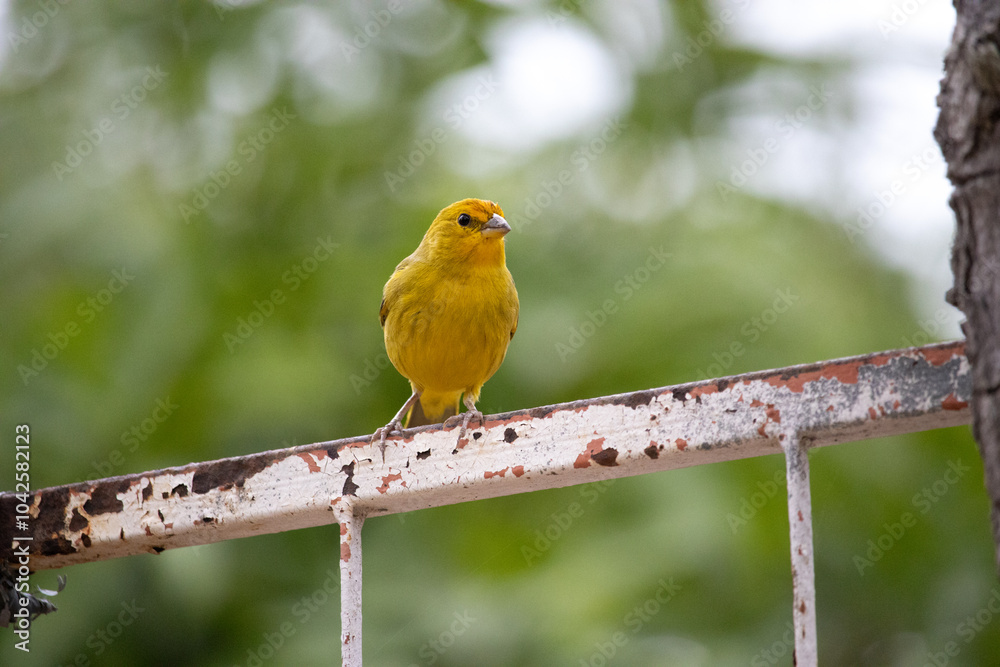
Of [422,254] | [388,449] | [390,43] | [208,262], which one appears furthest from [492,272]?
[390,43]

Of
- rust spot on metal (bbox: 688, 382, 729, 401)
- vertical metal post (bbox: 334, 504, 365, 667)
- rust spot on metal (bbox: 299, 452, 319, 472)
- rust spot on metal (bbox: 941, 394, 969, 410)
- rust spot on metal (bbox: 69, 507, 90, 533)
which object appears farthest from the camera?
rust spot on metal (bbox: 69, 507, 90, 533)

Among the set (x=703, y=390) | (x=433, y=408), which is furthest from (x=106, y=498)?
(x=433, y=408)

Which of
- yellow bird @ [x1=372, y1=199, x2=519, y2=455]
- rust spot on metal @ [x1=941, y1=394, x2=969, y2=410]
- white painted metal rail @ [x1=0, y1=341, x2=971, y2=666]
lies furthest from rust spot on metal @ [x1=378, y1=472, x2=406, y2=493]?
yellow bird @ [x1=372, y1=199, x2=519, y2=455]

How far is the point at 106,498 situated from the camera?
2002 millimetres

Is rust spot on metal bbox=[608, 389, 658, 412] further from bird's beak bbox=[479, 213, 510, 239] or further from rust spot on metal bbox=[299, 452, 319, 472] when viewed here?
bird's beak bbox=[479, 213, 510, 239]

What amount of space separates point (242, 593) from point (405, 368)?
2.29 meters

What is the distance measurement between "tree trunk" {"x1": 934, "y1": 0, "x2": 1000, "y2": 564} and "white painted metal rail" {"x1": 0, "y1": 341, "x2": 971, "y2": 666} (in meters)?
0.16

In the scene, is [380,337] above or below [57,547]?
above

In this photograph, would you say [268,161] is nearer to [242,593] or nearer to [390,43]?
[390,43]

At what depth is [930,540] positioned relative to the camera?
5125 mm

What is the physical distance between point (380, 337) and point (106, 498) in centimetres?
416

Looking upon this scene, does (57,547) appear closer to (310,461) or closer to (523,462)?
(310,461)

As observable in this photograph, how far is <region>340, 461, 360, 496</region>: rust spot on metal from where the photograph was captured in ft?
6.09

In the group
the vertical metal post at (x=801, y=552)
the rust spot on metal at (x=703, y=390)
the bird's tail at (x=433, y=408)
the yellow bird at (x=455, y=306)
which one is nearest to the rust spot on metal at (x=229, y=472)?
the rust spot on metal at (x=703, y=390)
